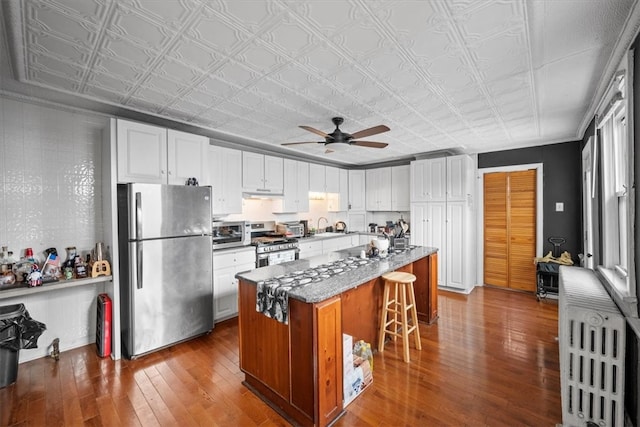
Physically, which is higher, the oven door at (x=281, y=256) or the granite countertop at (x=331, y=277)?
the granite countertop at (x=331, y=277)

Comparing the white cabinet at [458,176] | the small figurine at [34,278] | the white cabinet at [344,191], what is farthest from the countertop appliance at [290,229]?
the small figurine at [34,278]

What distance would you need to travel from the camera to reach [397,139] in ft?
13.3

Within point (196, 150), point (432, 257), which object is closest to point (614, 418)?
point (432, 257)

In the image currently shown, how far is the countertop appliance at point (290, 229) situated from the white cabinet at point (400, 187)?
2113 mm

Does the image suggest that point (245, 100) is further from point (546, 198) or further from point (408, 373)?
point (546, 198)

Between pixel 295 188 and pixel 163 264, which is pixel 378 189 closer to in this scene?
pixel 295 188

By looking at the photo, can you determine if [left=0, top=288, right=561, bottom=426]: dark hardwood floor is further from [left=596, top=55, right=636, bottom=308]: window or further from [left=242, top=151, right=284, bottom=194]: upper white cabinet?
[left=242, top=151, right=284, bottom=194]: upper white cabinet

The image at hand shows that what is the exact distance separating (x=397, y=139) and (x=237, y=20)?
3.00 meters

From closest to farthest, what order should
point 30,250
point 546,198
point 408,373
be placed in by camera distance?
point 408,373
point 30,250
point 546,198

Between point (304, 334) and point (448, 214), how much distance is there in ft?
12.8

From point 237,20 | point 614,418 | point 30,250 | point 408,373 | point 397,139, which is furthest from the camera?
point 397,139

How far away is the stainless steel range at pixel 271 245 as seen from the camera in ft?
13.0

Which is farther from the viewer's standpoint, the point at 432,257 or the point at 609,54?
the point at 432,257

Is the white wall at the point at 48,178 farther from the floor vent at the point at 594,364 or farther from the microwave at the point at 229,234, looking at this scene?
the floor vent at the point at 594,364
